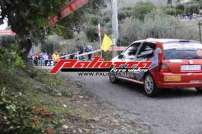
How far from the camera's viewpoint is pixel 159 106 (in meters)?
12.1

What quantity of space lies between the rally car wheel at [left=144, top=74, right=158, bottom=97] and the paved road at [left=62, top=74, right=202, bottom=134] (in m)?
0.18

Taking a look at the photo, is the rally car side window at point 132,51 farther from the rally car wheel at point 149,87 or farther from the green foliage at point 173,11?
the green foliage at point 173,11

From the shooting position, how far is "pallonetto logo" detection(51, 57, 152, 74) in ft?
47.8

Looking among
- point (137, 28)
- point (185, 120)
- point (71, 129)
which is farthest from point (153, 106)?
point (137, 28)

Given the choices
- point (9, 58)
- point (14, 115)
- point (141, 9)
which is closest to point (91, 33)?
point (141, 9)

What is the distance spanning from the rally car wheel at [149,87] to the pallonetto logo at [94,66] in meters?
0.29

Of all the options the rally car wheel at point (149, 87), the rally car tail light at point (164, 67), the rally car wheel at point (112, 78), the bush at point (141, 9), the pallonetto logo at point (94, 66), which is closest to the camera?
the rally car tail light at point (164, 67)

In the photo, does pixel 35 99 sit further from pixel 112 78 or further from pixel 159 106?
pixel 112 78

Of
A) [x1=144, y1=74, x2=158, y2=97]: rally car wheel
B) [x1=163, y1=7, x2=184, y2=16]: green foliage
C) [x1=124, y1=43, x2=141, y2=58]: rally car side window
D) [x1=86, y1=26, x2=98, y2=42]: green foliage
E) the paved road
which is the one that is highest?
[x1=163, y1=7, x2=184, y2=16]: green foliage

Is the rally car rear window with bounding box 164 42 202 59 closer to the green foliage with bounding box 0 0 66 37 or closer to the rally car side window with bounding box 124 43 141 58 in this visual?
the rally car side window with bounding box 124 43 141 58

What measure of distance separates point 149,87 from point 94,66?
3.32 m

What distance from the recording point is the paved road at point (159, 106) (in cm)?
970

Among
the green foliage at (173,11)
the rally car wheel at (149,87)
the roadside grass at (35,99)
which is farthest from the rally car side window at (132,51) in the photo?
the green foliage at (173,11)

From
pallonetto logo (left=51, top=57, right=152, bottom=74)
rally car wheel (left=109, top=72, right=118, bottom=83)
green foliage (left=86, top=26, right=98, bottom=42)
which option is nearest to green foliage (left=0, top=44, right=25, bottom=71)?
pallonetto logo (left=51, top=57, right=152, bottom=74)
